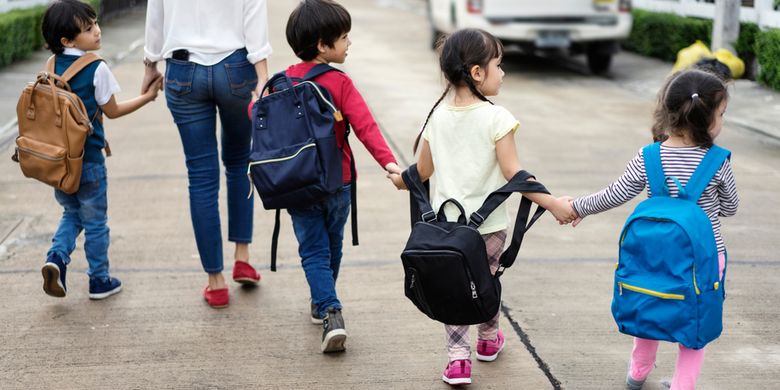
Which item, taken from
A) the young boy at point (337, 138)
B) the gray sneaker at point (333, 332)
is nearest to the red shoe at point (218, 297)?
the young boy at point (337, 138)

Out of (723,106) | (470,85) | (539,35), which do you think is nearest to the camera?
(723,106)

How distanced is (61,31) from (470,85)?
2.07m

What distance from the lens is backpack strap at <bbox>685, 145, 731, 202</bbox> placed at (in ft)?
10.7

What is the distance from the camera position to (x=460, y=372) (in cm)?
373

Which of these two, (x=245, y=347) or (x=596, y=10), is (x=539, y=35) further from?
(x=245, y=347)

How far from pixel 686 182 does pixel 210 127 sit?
2.20 m

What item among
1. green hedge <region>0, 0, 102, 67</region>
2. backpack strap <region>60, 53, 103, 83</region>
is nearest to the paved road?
backpack strap <region>60, 53, 103, 83</region>

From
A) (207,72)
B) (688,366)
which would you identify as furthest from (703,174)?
(207,72)

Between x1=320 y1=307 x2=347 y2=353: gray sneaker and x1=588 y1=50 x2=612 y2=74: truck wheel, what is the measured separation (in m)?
10.6

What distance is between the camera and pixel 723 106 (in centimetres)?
330

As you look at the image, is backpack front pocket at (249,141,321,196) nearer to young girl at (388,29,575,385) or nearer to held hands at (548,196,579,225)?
young girl at (388,29,575,385)

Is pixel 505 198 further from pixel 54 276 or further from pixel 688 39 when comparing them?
pixel 688 39

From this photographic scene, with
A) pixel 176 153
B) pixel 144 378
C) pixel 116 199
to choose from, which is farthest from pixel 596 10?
pixel 144 378

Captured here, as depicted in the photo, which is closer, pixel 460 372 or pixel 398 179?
pixel 460 372
